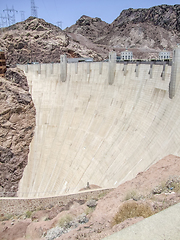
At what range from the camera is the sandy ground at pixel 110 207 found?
314 inches

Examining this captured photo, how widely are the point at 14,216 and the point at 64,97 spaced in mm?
15622

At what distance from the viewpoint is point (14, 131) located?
28.7 metres

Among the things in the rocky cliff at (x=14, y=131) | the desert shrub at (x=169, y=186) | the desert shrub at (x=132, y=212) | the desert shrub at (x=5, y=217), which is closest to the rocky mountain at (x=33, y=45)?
the rocky cliff at (x=14, y=131)

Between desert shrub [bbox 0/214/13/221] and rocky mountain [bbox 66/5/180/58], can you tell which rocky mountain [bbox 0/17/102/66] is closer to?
desert shrub [bbox 0/214/13/221]

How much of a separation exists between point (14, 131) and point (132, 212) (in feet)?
77.4

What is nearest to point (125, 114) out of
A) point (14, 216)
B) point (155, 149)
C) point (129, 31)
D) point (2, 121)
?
point (155, 149)

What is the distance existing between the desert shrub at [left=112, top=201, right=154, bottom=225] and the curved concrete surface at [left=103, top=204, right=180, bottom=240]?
1842 millimetres

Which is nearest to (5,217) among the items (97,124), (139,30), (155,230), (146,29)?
(97,124)

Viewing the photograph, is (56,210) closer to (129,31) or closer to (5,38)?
(5,38)

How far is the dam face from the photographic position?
57.5 ft

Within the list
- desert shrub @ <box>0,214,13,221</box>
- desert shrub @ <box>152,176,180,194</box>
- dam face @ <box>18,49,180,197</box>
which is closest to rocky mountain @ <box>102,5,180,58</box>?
dam face @ <box>18,49,180,197</box>

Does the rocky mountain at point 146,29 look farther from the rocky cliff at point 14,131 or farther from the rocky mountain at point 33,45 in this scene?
the rocky cliff at point 14,131

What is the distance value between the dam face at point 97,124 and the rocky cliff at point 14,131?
36.6 inches

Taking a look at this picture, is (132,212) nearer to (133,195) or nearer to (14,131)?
(133,195)
